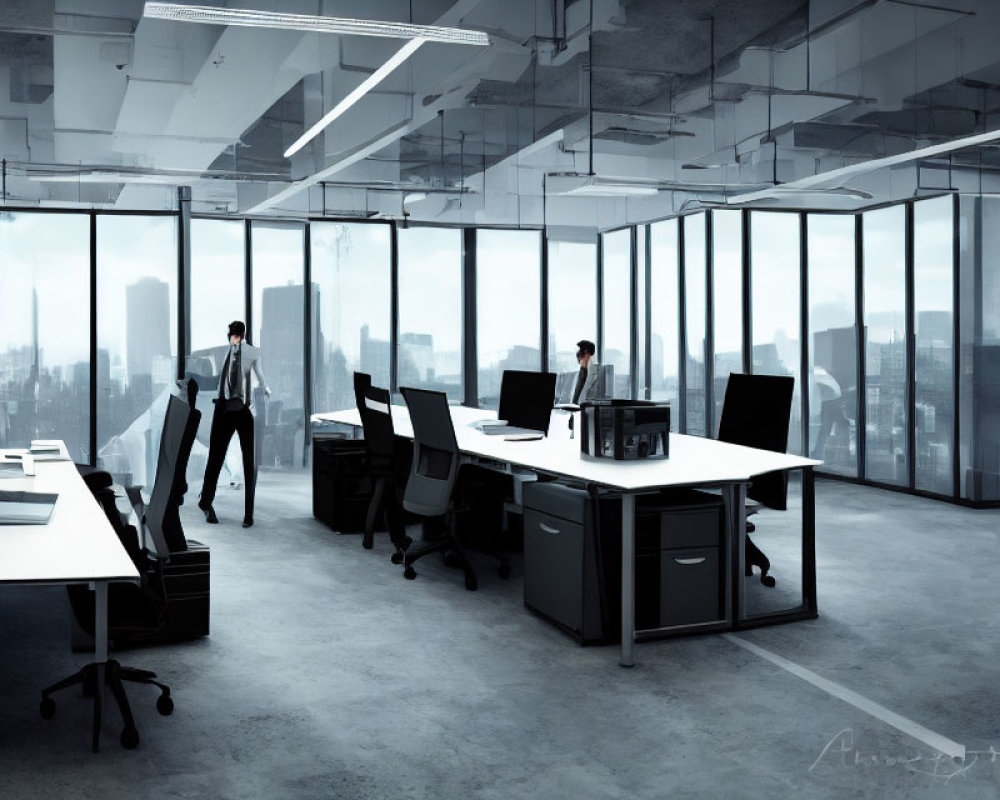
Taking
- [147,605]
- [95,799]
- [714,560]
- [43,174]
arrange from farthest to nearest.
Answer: [43,174]
[714,560]
[147,605]
[95,799]

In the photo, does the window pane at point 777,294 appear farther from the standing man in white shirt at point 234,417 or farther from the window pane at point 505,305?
the standing man in white shirt at point 234,417

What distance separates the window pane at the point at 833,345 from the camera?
10.4 metres

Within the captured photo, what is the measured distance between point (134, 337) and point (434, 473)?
5.43 meters

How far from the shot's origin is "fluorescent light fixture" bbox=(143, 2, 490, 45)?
5.04 m

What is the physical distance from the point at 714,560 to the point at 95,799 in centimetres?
294

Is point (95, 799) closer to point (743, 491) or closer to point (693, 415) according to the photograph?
point (743, 491)

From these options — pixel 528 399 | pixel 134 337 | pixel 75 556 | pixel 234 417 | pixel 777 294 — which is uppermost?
pixel 777 294

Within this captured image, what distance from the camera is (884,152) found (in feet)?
29.2

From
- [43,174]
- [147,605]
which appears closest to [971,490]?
[147,605]

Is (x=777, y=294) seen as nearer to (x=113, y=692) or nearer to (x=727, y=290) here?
(x=727, y=290)

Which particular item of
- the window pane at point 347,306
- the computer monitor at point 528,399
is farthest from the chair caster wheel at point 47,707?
the window pane at point 347,306

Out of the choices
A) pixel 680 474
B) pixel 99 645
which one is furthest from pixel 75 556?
pixel 680 474

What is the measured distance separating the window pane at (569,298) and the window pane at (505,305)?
0.66 feet

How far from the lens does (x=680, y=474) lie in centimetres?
504
